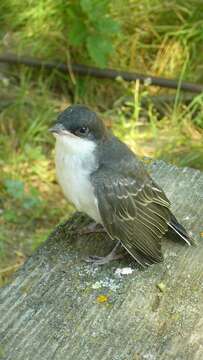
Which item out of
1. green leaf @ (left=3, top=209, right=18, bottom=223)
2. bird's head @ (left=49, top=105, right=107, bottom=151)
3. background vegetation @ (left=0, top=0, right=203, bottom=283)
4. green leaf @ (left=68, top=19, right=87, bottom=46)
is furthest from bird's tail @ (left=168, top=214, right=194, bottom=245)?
green leaf @ (left=68, top=19, right=87, bottom=46)

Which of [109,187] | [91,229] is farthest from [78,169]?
[91,229]

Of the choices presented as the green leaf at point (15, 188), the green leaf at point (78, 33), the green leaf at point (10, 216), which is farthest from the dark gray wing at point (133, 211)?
the green leaf at point (78, 33)

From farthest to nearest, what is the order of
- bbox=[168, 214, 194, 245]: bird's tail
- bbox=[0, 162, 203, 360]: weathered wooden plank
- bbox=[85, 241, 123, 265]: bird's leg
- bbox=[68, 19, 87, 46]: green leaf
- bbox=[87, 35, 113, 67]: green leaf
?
1. bbox=[68, 19, 87, 46]: green leaf
2. bbox=[87, 35, 113, 67]: green leaf
3. bbox=[168, 214, 194, 245]: bird's tail
4. bbox=[85, 241, 123, 265]: bird's leg
5. bbox=[0, 162, 203, 360]: weathered wooden plank

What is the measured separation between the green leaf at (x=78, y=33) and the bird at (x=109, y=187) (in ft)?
8.90

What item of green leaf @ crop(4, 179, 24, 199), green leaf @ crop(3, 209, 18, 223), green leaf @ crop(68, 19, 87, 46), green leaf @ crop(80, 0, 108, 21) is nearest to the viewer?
green leaf @ crop(4, 179, 24, 199)

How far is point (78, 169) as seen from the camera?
2.76m

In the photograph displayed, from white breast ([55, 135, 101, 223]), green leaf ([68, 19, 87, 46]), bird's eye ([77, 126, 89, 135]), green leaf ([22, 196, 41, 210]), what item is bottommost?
green leaf ([22, 196, 41, 210])

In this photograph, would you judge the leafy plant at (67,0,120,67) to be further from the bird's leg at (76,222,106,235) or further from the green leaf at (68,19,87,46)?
the bird's leg at (76,222,106,235)

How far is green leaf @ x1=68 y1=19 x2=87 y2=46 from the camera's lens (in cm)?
544

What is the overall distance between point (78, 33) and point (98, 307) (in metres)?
3.58

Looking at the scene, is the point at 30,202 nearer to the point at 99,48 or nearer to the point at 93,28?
the point at 99,48

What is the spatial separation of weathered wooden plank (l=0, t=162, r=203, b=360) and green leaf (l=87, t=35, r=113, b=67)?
2783 millimetres

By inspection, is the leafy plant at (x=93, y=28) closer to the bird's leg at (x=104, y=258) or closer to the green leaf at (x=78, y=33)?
the green leaf at (x=78, y=33)

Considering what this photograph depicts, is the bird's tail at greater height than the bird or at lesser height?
lesser
